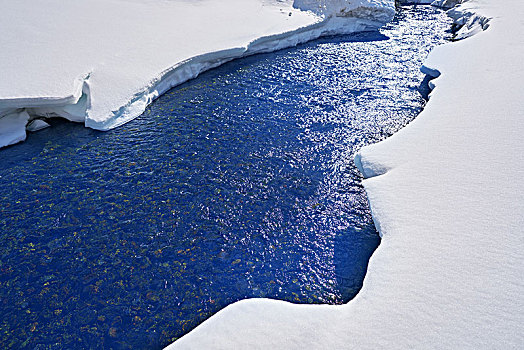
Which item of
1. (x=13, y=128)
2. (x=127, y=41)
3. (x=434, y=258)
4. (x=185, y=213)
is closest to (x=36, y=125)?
(x=13, y=128)

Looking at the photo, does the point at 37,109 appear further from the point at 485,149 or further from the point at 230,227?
the point at 485,149

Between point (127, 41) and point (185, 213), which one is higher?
point (127, 41)

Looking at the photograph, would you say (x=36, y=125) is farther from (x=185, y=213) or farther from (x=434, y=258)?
(x=434, y=258)

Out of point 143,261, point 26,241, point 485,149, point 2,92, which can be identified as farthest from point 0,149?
point 485,149

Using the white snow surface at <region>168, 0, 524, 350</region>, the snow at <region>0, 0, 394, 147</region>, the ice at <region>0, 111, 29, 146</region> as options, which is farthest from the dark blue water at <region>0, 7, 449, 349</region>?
the white snow surface at <region>168, 0, 524, 350</region>

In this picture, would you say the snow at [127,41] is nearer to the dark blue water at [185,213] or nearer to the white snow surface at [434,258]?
the dark blue water at [185,213]
